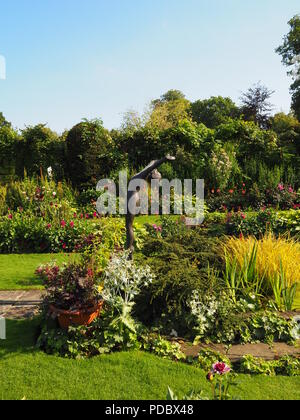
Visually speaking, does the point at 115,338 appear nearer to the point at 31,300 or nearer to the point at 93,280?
the point at 93,280

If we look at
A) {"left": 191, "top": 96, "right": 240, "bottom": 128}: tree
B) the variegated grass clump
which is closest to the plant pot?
the variegated grass clump

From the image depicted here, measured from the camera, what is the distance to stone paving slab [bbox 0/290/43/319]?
462cm

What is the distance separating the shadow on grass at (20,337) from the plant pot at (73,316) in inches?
14.0

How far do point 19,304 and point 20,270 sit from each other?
1.56 metres

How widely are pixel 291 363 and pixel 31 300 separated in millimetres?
3218

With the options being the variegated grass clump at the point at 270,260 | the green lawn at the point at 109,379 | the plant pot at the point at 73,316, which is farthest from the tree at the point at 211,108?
the green lawn at the point at 109,379

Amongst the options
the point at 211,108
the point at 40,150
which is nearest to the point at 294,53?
the point at 211,108

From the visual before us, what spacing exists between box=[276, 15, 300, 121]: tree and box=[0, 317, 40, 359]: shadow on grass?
2944cm

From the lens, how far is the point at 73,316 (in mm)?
3867

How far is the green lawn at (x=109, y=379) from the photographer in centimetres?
309

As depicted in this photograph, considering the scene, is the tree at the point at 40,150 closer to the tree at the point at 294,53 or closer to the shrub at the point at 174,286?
the shrub at the point at 174,286

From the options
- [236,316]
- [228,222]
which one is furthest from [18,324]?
[228,222]

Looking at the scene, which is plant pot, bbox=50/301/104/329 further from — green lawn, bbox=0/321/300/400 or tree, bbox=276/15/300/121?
tree, bbox=276/15/300/121

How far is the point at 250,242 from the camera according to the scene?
17.8 ft
